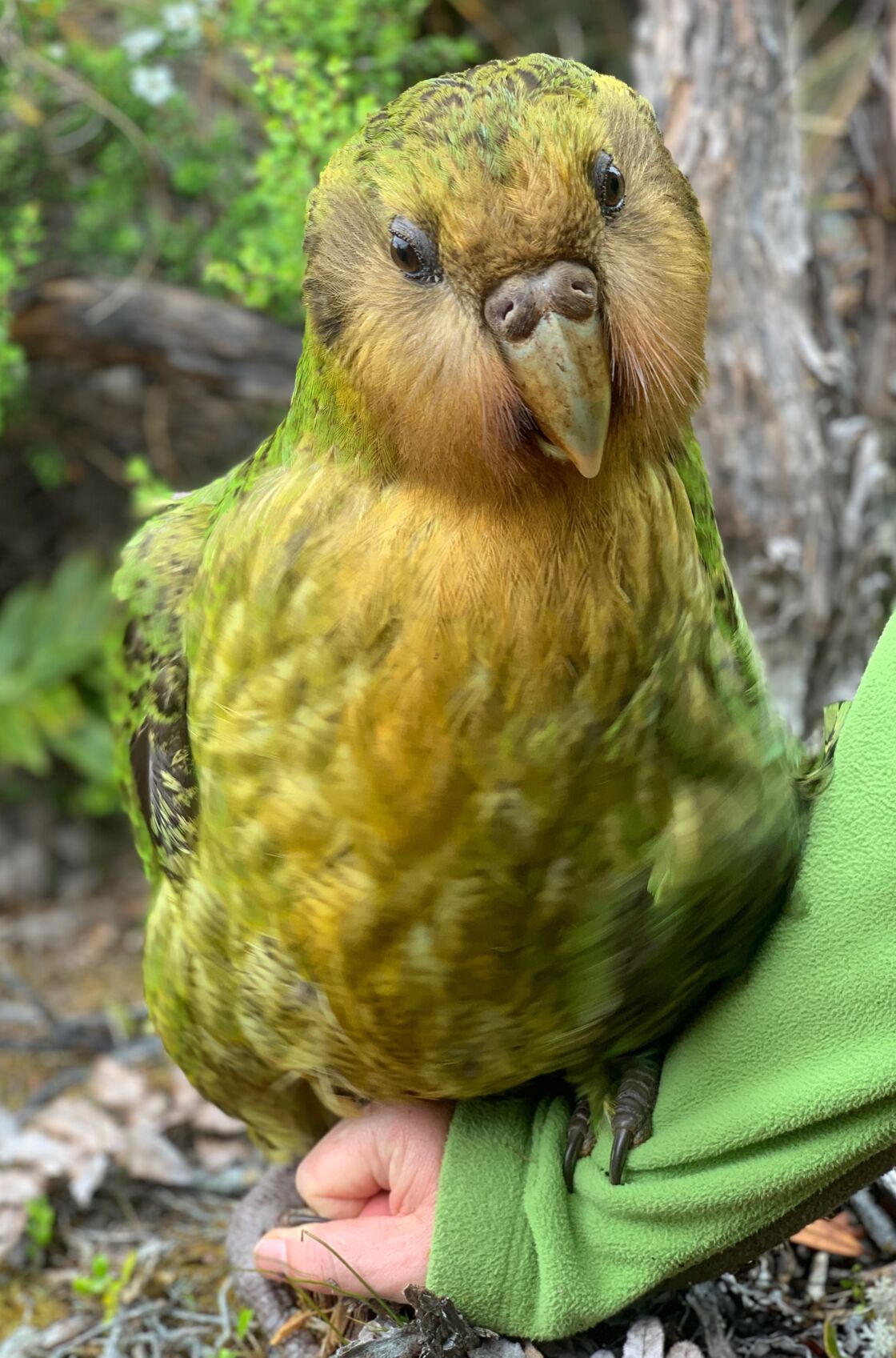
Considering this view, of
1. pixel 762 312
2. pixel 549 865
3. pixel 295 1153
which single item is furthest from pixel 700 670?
pixel 762 312

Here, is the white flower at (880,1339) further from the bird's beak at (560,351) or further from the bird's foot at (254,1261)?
the bird's beak at (560,351)

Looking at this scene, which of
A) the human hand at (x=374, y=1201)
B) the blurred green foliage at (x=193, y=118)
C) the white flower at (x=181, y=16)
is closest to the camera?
the human hand at (x=374, y=1201)

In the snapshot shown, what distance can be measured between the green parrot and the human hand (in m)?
0.14

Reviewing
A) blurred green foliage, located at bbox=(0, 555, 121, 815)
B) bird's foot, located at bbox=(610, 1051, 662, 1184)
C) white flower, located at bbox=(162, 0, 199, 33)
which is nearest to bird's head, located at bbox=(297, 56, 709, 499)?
bird's foot, located at bbox=(610, 1051, 662, 1184)

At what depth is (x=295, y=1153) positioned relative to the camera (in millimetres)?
1946

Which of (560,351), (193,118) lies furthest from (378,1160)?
(193,118)

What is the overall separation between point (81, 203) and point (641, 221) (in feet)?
8.06

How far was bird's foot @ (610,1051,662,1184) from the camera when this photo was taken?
1.55 metres

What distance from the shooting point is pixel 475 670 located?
126 centimetres

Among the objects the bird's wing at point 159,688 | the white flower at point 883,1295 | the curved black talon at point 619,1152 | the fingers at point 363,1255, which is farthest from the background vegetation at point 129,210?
the white flower at point 883,1295

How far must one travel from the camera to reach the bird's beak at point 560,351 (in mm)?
1118

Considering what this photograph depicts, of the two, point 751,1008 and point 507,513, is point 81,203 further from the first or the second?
point 751,1008

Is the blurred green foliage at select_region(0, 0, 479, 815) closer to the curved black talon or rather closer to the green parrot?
the green parrot

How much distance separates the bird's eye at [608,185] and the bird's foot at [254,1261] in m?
1.42
